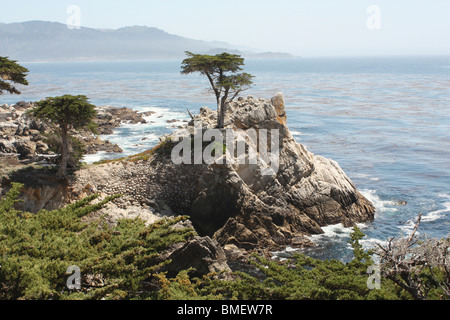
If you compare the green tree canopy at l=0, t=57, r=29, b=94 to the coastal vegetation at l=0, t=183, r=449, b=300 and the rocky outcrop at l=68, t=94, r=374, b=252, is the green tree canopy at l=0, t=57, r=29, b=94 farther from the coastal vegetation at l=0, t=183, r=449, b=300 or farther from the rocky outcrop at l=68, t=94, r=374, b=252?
the coastal vegetation at l=0, t=183, r=449, b=300

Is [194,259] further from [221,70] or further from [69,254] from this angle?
[221,70]

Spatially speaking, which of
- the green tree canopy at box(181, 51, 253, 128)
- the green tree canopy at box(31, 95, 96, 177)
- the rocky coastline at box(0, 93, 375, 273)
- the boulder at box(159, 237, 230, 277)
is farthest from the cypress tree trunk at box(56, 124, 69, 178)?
the boulder at box(159, 237, 230, 277)

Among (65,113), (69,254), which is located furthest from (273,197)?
(69,254)

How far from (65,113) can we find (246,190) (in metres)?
11.9

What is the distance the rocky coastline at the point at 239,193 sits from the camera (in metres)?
25.9

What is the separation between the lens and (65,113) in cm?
2627

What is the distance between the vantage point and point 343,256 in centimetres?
2486

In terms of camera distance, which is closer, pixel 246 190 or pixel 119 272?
pixel 119 272

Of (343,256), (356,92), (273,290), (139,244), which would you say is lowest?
(343,256)

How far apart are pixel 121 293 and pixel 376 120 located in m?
58.8

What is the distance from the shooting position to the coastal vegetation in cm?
1276

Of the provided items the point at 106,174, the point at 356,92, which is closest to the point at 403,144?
the point at 106,174
